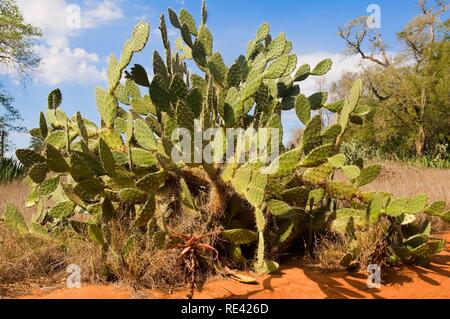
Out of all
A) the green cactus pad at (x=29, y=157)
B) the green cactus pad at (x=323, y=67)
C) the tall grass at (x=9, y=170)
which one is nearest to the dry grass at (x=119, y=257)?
Answer: the green cactus pad at (x=29, y=157)

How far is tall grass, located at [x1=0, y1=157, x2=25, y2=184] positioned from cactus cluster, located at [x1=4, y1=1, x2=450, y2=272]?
623 cm

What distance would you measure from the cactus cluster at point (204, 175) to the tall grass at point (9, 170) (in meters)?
6.23

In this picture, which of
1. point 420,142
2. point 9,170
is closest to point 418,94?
point 420,142

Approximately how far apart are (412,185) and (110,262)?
473 cm

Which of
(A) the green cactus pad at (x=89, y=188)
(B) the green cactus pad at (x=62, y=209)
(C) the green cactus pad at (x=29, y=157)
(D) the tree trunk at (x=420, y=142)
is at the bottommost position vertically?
(B) the green cactus pad at (x=62, y=209)

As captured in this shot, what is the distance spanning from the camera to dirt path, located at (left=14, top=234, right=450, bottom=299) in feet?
8.27

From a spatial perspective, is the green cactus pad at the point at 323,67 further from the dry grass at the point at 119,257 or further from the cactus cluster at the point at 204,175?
the dry grass at the point at 119,257

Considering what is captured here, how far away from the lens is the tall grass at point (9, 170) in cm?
920

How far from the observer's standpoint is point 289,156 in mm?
2719

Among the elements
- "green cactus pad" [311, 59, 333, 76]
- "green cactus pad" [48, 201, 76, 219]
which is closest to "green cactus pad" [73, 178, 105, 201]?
"green cactus pad" [48, 201, 76, 219]

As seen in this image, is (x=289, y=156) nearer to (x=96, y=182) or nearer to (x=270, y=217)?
(x=270, y=217)

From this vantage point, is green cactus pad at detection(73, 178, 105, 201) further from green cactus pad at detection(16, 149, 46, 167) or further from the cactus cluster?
green cactus pad at detection(16, 149, 46, 167)
